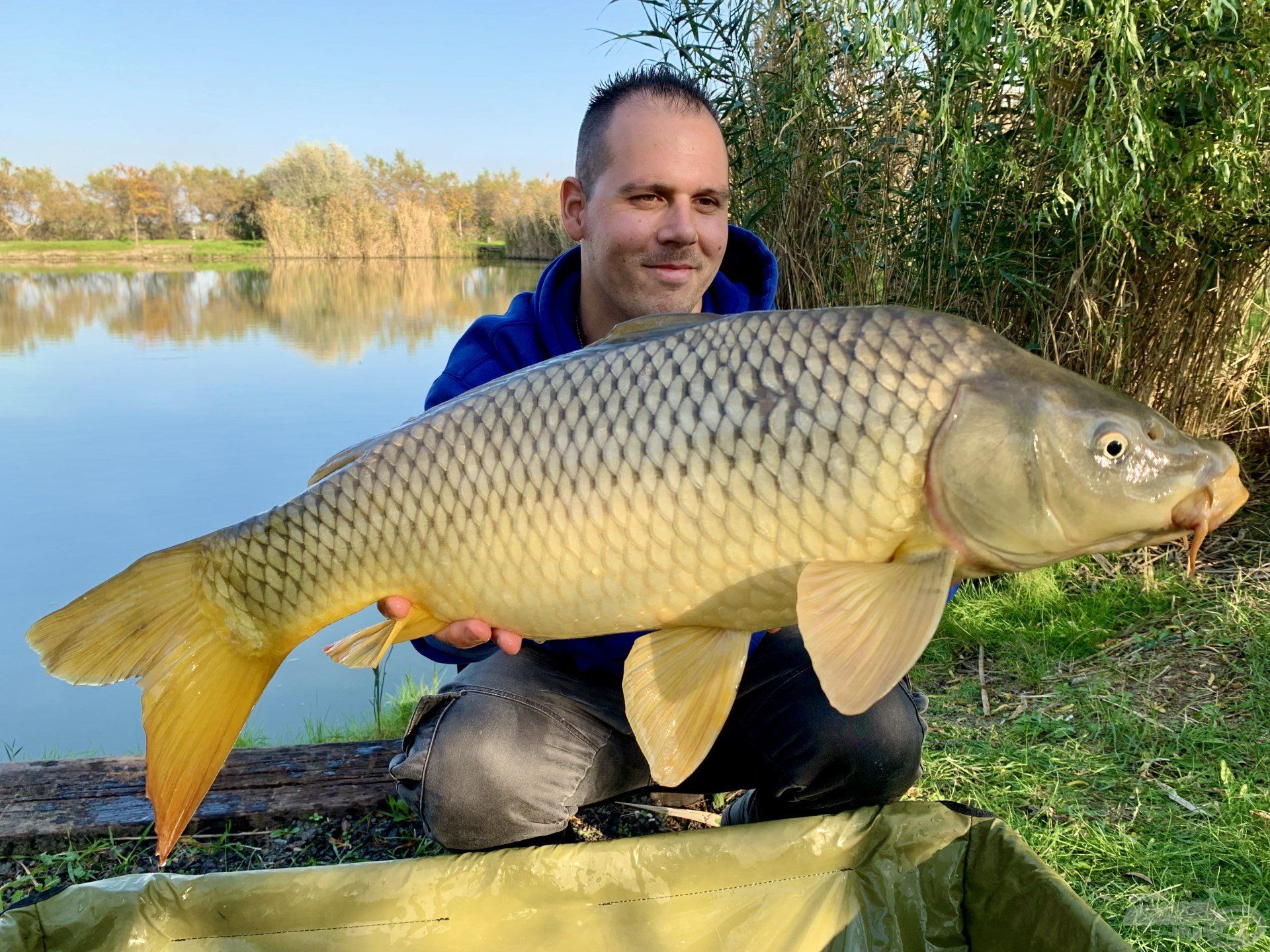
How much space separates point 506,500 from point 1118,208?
1.86 m

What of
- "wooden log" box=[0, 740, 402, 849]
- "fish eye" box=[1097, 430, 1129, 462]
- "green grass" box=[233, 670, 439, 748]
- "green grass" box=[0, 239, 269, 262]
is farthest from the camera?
"green grass" box=[0, 239, 269, 262]

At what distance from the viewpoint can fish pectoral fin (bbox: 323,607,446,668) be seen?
117 centimetres

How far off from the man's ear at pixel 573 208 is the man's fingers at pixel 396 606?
874 millimetres

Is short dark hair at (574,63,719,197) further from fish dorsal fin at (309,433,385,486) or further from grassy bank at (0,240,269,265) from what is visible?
grassy bank at (0,240,269,265)

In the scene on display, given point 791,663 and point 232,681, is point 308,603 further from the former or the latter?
point 791,663

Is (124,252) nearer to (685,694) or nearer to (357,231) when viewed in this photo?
(357,231)

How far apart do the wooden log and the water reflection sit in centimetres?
800

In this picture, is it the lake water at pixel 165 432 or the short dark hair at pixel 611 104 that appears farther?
the lake water at pixel 165 432

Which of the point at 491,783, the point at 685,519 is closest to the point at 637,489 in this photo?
the point at 685,519

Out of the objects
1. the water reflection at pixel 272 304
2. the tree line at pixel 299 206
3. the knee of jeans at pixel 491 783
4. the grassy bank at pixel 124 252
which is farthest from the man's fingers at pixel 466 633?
the grassy bank at pixel 124 252

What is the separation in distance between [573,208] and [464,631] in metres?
0.95

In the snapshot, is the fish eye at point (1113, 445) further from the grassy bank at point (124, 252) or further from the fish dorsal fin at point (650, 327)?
the grassy bank at point (124, 252)

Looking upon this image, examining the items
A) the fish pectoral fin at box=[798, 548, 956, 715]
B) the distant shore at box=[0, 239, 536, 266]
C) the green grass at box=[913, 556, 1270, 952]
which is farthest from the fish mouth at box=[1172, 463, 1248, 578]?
the distant shore at box=[0, 239, 536, 266]

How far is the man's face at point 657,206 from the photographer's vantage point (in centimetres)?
158
